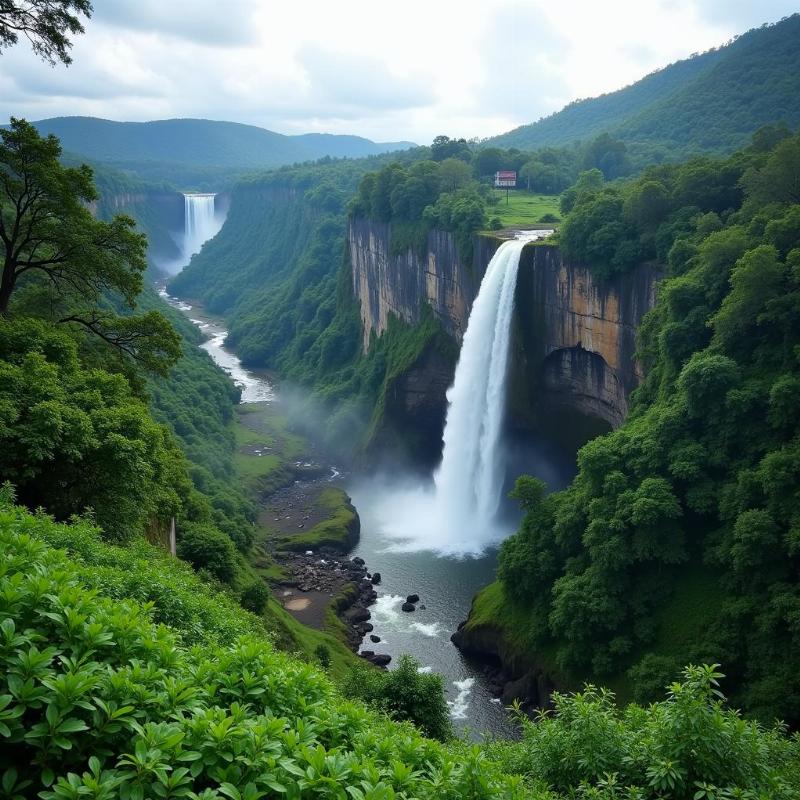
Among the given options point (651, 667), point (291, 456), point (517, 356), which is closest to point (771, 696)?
point (651, 667)

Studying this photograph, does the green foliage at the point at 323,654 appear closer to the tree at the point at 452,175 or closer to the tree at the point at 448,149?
the tree at the point at 452,175

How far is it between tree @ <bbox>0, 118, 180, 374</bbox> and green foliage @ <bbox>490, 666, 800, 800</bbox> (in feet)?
54.0

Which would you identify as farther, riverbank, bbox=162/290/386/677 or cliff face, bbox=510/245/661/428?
cliff face, bbox=510/245/661/428

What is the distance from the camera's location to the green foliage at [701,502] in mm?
24234

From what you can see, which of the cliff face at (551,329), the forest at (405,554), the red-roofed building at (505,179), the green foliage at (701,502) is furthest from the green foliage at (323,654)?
the red-roofed building at (505,179)

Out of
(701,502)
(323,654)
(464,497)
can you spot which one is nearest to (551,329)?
(464,497)

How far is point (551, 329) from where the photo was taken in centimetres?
4578

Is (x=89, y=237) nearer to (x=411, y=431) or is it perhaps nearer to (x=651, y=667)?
(x=651, y=667)

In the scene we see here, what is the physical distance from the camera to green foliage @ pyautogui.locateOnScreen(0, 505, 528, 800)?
594 centimetres

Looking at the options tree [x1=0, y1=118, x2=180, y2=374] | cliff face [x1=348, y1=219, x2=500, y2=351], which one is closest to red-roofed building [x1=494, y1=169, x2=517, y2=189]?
cliff face [x1=348, y1=219, x2=500, y2=351]

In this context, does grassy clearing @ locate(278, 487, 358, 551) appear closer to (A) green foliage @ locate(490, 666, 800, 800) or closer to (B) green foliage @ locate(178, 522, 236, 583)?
(B) green foliage @ locate(178, 522, 236, 583)

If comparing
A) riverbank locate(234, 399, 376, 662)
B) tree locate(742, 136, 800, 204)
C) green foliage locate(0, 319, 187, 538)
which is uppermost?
tree locate(742, 136, 800, 204)

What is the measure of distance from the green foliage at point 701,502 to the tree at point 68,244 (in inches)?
672

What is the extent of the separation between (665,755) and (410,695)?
13.1 meters
